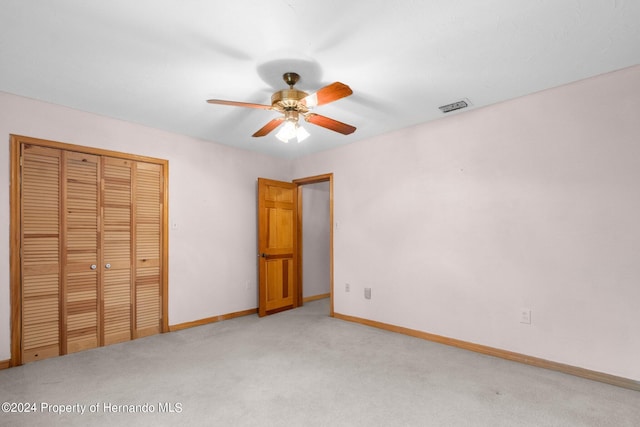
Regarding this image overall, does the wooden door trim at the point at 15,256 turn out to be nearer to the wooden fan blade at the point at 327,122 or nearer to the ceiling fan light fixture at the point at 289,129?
the ceiling fan light fixture at the point at 289,129

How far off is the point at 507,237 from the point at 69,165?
4317 mm

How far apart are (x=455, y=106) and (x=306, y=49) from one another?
1721 mm

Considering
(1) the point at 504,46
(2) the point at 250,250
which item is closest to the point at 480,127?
(1) the point at 504,46

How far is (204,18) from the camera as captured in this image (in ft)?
5.91

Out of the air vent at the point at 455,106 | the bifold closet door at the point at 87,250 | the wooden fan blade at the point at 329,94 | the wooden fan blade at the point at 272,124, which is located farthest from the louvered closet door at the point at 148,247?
the air vent at the point at 455,106

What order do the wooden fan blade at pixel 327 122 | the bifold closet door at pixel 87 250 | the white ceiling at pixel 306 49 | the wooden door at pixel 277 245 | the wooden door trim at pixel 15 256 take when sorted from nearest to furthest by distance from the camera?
the white ceiling at pixel 306 49 < the wooden fan blade at pixel 327 122 < the wooden door trim at pixel 15 256 < the bifold closet door at pixel 87 250 < the wooden door at pixel 277 245

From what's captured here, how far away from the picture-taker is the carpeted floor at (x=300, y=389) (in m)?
2.00

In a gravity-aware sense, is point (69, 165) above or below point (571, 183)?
above

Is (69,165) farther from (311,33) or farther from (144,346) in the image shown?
(311,33)

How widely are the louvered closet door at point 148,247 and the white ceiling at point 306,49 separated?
0.91 metres

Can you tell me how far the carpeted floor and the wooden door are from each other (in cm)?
123

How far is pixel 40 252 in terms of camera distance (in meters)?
2.94

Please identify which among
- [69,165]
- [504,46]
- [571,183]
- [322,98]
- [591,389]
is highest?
[504,46]

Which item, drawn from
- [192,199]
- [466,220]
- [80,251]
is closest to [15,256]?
[80,251]
